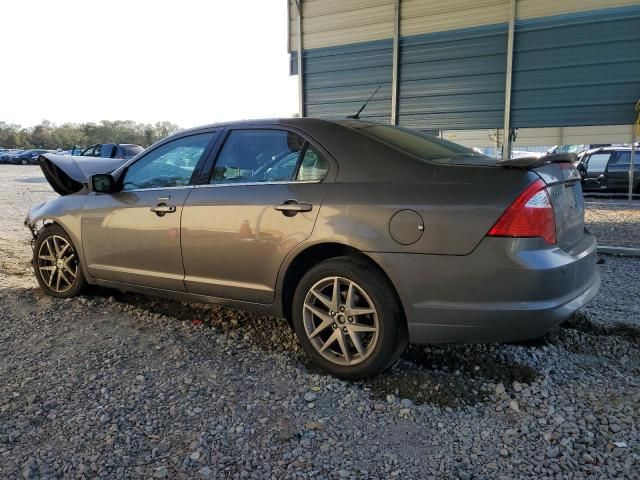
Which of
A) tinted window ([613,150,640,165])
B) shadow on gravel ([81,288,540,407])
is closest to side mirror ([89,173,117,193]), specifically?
shadow on gravel ([81,288,540,407])

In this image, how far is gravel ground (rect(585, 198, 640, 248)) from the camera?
23.1ft

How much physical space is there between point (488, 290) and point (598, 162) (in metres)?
15.0

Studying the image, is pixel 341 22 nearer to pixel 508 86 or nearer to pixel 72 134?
pixel 508 86

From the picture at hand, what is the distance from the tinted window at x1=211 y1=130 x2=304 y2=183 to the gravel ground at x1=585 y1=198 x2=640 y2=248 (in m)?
5.18

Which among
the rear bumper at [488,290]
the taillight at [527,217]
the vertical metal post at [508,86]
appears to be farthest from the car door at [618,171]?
the taillight at [527,217]

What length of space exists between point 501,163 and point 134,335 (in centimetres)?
285

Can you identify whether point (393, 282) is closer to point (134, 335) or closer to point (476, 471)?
point (476, 471)

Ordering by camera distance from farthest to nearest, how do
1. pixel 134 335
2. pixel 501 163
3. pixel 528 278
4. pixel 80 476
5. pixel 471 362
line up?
pixel 134 335 → pixel 471 362 → pixel 501 163 → pixel 528 278 → pixel 80 476

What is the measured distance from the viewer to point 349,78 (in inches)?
361

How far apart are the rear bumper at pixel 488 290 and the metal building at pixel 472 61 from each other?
224 inches

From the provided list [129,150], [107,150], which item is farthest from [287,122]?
[107,150]

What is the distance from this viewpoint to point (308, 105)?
379 inches

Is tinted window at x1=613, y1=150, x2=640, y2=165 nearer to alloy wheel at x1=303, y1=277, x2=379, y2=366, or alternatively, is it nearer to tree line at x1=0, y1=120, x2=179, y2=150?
alloy wheel at x1=303, y1=277, x2=379, y2=366

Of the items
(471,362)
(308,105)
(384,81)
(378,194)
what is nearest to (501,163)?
(378,194)
